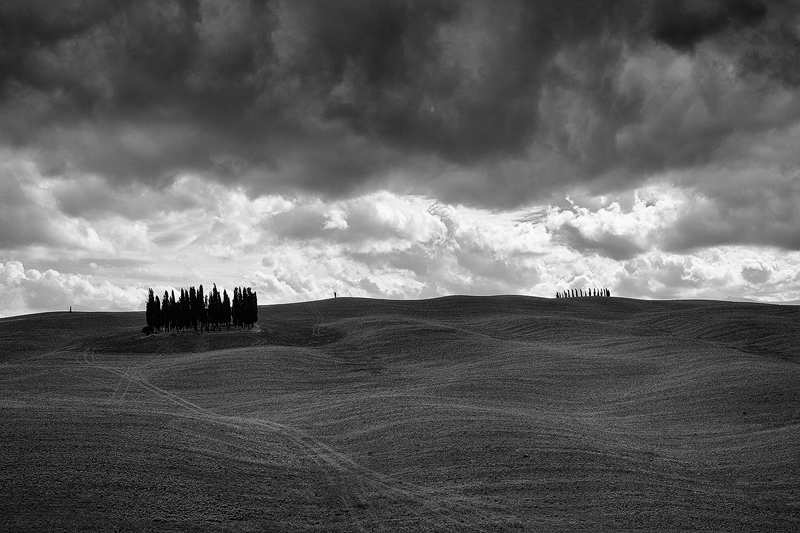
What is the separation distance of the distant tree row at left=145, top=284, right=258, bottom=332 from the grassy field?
894 inches

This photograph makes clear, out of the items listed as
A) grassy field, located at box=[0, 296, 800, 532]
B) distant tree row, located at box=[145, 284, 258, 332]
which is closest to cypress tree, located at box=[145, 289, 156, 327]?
distant tree row, located at box=[145, 284, 258, 332]

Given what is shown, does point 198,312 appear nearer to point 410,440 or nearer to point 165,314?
point 165,314

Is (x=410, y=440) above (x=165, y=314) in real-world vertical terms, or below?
below

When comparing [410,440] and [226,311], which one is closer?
[410,440]

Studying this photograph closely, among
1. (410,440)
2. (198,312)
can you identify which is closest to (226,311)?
(198,312)

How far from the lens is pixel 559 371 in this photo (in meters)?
41.0

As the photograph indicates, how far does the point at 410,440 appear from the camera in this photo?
2283 centimetres

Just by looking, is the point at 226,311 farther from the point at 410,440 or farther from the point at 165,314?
the point at 410,440

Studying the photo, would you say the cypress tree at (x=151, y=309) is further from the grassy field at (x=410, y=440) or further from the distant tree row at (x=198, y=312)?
the grassy field at (x=410, y=440)

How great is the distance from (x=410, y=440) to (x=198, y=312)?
58.7 meters

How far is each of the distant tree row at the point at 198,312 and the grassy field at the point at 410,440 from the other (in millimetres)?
22720

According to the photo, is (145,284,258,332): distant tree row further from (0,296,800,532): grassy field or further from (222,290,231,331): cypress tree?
(0,296,800,532): grassy field

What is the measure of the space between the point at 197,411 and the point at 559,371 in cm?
2390

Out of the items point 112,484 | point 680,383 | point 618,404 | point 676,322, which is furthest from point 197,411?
point 676,322
